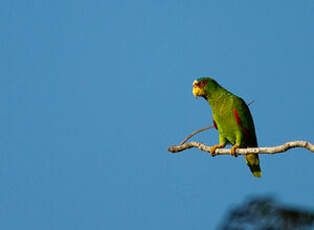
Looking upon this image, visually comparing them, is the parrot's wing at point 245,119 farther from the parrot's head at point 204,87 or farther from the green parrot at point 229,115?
the parrot's head at point 204,87

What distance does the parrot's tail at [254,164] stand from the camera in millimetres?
8375

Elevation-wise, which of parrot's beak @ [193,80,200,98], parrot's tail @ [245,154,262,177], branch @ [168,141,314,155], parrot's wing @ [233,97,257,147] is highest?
parrot's beak @ [193,80,200,98]

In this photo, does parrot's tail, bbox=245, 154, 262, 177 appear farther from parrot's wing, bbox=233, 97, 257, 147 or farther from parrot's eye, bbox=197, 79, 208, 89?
parrot's eye, bbox=197, 79, 208, 89

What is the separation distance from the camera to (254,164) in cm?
845

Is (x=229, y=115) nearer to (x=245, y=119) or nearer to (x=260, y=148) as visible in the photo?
(x=245, y=119)

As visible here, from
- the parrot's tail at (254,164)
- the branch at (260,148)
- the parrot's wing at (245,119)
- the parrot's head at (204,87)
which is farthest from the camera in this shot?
the parrot's tail at (254,164)

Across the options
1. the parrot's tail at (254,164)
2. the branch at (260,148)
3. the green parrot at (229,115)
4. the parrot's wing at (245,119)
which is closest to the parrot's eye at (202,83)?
the green parrot at (229,115)

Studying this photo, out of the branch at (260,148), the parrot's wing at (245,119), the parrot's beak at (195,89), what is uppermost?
the parrot's beak at (195,89)

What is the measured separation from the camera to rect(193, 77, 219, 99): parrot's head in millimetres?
8242

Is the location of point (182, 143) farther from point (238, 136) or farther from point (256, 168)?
point (256, 168)

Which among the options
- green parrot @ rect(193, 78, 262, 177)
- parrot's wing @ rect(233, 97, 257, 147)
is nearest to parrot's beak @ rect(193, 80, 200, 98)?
green parrot @ rect(193, 78, 262, 177)

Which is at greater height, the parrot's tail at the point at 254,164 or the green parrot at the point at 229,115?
the green parrot at the point at 229,115

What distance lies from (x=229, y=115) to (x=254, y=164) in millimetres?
1048

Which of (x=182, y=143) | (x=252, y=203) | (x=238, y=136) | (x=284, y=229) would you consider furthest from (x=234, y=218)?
(x=238, y=136)
